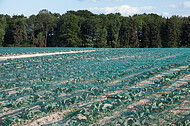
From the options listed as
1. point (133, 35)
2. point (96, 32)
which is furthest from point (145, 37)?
point (96, 32)

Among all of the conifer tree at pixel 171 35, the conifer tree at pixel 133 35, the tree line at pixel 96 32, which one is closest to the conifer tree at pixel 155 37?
the tree line at pixel 96 32

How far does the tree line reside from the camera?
4538cm

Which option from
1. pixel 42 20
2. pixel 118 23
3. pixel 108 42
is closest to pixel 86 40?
pixel 108 42

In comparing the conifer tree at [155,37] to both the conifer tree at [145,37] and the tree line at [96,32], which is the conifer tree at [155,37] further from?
the conifer tree at [145,37]

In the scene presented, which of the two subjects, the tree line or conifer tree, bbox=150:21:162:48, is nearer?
conifer tree, bbox=150:21:162:48

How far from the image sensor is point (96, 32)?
157 feet

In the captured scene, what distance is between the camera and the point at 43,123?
3.41m

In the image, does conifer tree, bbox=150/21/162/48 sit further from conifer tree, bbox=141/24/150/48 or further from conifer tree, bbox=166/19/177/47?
conifer tree, bbox=166/19/177/47

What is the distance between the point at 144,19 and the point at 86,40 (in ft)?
56.5

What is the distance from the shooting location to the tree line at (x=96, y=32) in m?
45.4

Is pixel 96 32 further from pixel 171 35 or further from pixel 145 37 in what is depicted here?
pixel 171 35

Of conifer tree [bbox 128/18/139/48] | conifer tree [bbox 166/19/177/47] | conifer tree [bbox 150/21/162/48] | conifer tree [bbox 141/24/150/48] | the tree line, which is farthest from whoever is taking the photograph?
conifer tree [bbox 128/18/139/48]

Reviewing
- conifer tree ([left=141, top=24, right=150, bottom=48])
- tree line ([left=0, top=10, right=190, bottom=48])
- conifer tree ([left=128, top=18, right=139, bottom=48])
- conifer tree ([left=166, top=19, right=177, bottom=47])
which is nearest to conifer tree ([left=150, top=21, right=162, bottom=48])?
tree line ([left=0, top=10, right=190, bottom=48])

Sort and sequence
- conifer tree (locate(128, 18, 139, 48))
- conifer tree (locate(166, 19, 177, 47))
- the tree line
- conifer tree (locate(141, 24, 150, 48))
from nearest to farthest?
conifer tree (locate(166, 19, 177, 47))
the tree line
conifer tree (locate(141, 24, 150, 48))
conifer tree (locate(128, 18, 139, 48))
